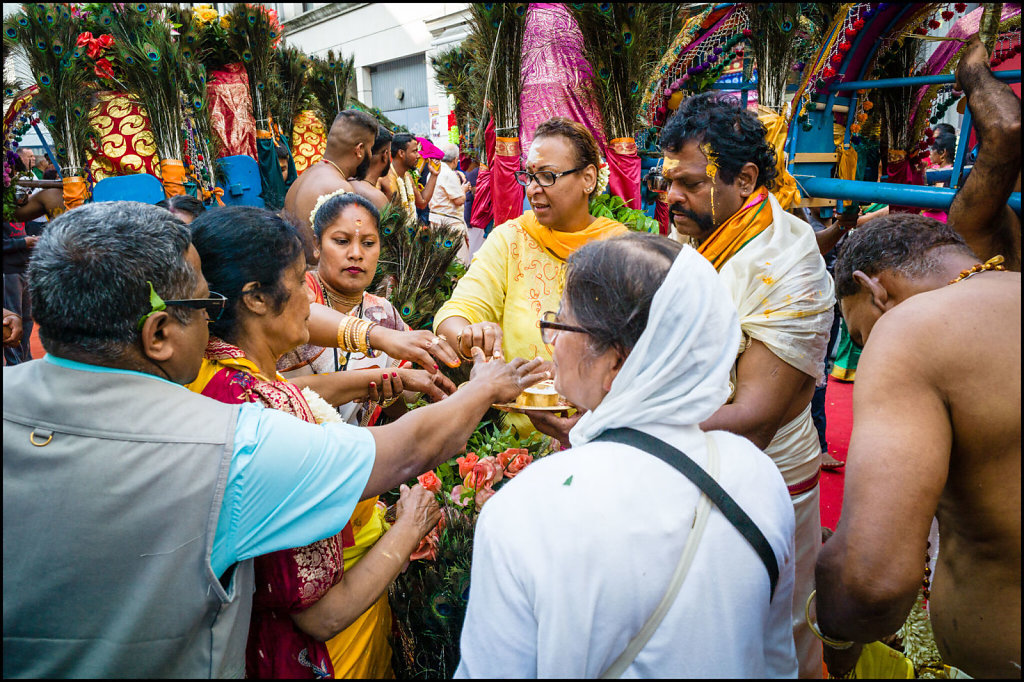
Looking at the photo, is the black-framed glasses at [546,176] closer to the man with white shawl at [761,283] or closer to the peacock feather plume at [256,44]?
the man with white shawl at [761,283]

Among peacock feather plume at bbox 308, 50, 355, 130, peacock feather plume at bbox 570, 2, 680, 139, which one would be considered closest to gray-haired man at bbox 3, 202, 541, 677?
peacock feather plume at bbox 570, 2, 680, 139

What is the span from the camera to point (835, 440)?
217 inches

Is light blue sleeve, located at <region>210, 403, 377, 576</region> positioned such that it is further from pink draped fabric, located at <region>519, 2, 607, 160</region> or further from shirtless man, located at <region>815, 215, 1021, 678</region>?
pink draped fabric, located at <region>519, 2, 607, 160</region>

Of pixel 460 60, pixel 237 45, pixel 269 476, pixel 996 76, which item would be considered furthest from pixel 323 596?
pixel 460 60

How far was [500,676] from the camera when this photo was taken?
3.79 ft

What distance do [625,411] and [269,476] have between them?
0.82 meters

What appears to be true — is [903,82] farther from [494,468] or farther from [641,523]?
[641,523]

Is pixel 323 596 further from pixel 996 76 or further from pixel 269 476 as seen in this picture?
pixel 996 76

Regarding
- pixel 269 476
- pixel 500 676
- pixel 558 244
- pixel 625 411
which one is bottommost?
pixel 500 676

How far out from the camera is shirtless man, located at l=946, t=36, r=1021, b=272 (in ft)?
7.08

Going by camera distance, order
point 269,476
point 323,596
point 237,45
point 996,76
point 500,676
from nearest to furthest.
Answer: point 500,676
point 269,476
point 323,596
point 996,76
point 237,45

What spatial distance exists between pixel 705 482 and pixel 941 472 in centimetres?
67

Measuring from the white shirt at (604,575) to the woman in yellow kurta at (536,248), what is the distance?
5.14 ft

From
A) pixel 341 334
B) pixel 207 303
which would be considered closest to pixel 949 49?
pixel 341 334
